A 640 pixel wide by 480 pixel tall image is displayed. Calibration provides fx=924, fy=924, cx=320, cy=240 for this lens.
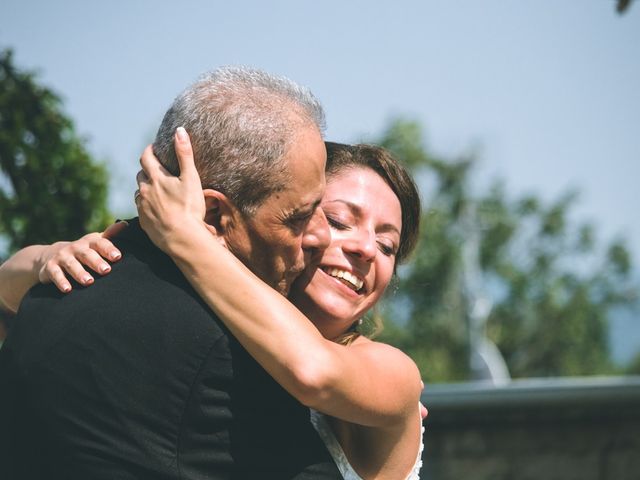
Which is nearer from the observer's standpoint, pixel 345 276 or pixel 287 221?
pixel 287 221

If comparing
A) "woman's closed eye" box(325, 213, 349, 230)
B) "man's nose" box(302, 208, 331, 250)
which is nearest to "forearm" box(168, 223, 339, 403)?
"man's nose" box(302, 208, 331, 250)

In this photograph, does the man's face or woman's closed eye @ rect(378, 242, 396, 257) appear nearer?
the man's face

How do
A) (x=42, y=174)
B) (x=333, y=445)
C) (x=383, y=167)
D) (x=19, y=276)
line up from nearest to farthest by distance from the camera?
(x=333, y=445)
(x=19, y=276)
(x=383, y=167)
(x=42, y=174)

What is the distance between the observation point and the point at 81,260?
2.27 metres

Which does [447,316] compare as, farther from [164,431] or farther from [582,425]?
[164,431]

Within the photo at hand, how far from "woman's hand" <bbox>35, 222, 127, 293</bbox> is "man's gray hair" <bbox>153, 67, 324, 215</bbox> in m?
0.25

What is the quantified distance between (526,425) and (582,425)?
463 millimetres

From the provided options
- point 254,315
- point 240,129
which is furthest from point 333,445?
point 240,129

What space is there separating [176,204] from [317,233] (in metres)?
0.47

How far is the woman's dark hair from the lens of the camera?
3094mm

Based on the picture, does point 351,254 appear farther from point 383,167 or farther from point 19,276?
point 19,276

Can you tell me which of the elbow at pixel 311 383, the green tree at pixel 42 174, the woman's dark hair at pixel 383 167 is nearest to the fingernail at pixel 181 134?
the elbow at pixel 311 383

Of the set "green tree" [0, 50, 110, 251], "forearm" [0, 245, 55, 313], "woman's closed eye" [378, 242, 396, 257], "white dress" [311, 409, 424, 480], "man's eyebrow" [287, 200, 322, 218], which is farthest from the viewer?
"green tree" [0, 50, 110, 251]

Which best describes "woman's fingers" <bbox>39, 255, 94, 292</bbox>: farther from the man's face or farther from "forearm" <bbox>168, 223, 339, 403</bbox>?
the man's face
